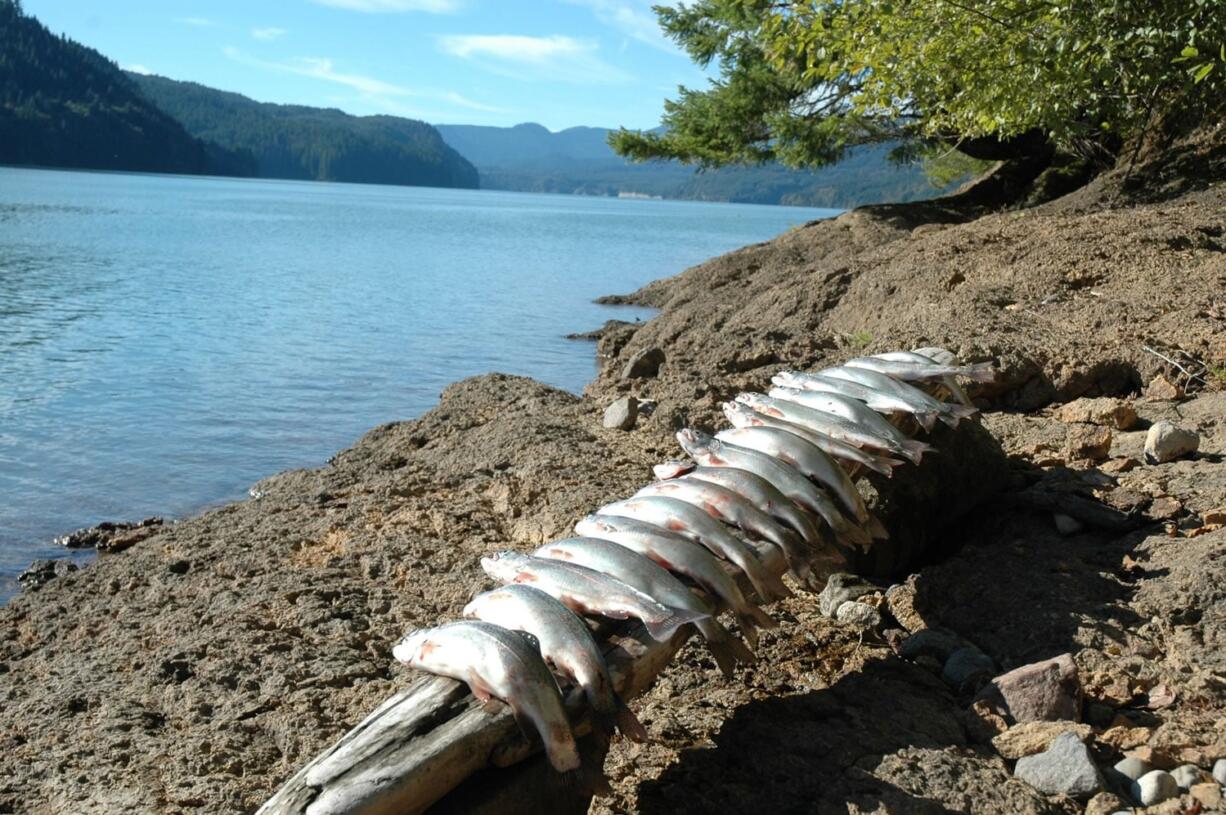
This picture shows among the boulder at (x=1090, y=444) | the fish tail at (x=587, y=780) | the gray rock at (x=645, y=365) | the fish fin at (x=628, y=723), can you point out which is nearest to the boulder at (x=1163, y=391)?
the boulder at (x=1090, y=444)

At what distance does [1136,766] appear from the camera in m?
3.57

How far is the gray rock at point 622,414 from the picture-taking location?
837 centimetres

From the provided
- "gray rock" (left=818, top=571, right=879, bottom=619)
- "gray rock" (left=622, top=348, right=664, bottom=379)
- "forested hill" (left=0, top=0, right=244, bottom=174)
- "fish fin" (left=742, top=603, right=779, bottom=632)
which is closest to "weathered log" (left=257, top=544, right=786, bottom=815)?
"fish fin" (left=742, top=603, right=779, bottom=632)

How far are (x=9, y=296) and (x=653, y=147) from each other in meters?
13.3

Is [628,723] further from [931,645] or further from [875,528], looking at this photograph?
[875,528]

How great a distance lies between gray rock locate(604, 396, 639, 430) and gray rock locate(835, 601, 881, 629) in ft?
11.3

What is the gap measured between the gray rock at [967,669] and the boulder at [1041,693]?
29cm

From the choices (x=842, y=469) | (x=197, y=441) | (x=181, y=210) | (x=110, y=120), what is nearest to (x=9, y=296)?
(x=197, y=441)

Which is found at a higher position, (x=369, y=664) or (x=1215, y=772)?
(x=1215, y=772)

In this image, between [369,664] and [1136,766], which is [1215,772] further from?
[369,664]

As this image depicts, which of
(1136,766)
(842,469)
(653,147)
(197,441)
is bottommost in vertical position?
(197,441)

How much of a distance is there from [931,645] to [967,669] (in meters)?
0.24

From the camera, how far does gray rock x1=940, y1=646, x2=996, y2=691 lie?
171 inches

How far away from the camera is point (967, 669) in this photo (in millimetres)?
4422
